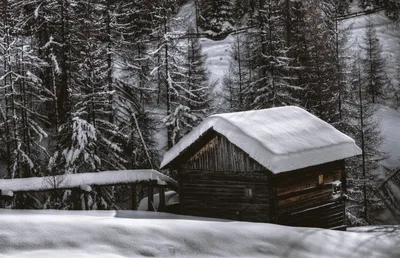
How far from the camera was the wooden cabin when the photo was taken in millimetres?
18250

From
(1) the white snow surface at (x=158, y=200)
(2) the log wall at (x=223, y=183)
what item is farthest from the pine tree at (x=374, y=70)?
(2) the log wall at (x=223, y=183)

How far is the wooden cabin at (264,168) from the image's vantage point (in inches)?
719

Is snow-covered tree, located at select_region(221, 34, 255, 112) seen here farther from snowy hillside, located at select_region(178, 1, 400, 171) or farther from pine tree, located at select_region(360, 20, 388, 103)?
pine tree, located at select_region(360, 20, 388, 103)

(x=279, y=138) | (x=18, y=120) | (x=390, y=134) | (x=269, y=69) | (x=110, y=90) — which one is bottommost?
(x=390, y=134)

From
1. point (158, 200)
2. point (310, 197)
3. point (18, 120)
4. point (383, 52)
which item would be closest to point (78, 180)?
point (158, 200)

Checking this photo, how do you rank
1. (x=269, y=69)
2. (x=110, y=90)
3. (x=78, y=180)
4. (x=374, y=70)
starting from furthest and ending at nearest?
(x=374, y=70) < (x=269, y=69) < (x=110, y=90) < (x=78, y=180)

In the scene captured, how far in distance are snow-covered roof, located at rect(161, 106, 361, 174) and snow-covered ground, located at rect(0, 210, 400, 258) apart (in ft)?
12.3

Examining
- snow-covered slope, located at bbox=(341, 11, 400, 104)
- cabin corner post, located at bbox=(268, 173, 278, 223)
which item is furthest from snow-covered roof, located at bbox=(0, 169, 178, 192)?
snow-covered slope, located at bbox=(341, 11, 400, 104)

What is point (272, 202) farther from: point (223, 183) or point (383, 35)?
point (383, 35)

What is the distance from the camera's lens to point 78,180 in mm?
19172

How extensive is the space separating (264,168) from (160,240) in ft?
22.3

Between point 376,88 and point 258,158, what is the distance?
1713 inches

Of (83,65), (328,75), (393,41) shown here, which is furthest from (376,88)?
(83,65)

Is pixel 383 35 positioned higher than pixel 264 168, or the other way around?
pixel 383 35
